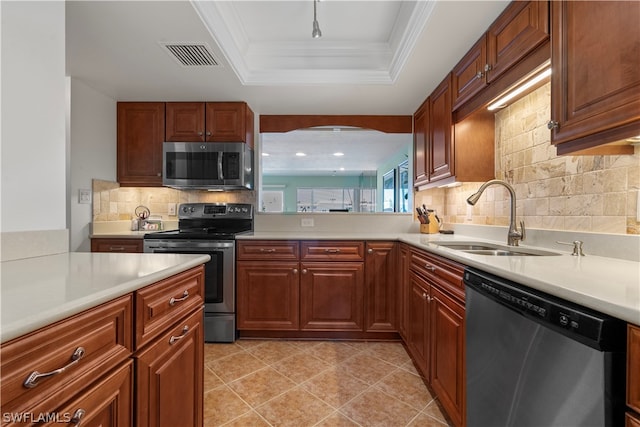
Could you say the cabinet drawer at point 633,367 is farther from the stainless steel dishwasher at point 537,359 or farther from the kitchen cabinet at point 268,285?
the kitchen cabinet at point 268,285

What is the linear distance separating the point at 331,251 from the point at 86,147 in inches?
90.6

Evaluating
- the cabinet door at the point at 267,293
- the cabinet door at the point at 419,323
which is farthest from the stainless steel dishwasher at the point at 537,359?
the cabinet door at the point at 267,293

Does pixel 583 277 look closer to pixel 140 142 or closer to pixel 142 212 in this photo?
pixel 140 142

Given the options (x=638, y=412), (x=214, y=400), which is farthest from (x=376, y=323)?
(x=638, y=412)

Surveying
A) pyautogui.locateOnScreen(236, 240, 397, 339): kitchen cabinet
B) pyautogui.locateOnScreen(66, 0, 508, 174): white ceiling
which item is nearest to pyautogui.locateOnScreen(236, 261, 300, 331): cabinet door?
pyautogui.locateOnScreen(236, 240, 397, 339): kitchen cabinet

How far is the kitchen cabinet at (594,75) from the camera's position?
0.88 meters

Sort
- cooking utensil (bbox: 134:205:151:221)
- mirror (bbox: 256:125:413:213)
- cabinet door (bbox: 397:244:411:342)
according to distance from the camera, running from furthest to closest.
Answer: mirror (bbox: 256:125:413:213), cooking utensil (bbox: 134:205:151:221), cabinet door (bbox: 397:244:411:342)

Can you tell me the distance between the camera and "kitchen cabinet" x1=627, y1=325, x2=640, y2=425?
61 centimetres

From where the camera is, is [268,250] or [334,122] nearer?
[268,250]

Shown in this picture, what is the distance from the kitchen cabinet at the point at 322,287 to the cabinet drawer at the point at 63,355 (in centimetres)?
173

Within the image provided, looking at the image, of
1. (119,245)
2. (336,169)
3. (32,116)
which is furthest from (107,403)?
(336,169)

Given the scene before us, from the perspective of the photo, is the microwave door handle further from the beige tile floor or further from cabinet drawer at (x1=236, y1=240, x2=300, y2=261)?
the beige tile floor

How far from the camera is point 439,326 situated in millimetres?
1625

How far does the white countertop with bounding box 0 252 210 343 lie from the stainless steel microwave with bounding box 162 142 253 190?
159cm
